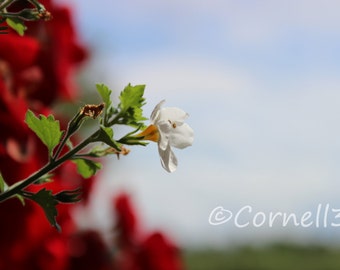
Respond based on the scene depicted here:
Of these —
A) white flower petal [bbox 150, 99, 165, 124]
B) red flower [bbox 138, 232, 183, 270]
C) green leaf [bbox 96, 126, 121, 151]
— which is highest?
red flower [bbox 138, 232, 183, 270]

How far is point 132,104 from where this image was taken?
2.46 feet

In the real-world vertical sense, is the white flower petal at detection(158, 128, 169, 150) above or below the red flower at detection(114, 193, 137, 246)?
below

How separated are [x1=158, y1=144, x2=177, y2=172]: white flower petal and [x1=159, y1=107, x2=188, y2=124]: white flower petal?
0.8 inches

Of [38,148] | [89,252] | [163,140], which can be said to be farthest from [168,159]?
[89,252]

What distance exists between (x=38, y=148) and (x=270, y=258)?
206 inches

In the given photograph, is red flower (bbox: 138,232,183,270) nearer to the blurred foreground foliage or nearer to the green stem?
the green stem

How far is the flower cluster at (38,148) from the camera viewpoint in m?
1.35

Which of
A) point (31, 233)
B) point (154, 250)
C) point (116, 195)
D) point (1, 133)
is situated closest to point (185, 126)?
point (1, 133)

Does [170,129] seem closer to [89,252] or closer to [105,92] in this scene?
[105,92]

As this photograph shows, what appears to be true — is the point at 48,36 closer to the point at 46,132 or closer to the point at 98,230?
the point at 98,230

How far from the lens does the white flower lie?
73 cm

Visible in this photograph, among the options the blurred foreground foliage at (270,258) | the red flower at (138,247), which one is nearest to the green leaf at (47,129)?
the red flower at (138,247)

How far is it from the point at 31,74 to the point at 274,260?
5.19 meters

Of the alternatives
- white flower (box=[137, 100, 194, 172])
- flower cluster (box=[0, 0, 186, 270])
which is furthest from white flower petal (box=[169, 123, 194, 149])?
flower cluster (box=[0, 0, 186, 270])
